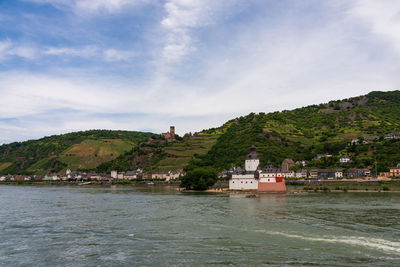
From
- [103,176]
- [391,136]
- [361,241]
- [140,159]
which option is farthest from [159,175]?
[361,241]

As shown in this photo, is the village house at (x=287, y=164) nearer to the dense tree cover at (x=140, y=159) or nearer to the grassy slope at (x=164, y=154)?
the grassy slope at (x=164, y=154)

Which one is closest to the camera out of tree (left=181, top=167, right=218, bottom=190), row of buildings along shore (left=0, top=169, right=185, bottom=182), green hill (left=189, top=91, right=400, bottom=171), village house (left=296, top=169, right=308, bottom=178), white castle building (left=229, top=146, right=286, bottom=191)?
white castle building (left=229, top=146, right=286, bottom=191)

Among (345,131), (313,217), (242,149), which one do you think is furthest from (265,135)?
(313,217)

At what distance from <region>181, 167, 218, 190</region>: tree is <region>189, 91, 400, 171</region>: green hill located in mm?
39204

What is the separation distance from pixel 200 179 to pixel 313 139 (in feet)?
276

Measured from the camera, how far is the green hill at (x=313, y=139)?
378ft

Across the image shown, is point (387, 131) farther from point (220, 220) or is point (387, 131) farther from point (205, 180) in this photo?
point (220, 220)

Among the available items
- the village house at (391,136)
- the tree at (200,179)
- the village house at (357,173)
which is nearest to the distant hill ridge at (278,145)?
the village house at (391,136)

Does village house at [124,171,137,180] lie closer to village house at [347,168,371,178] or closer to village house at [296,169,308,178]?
village house at [296,169,308,178]

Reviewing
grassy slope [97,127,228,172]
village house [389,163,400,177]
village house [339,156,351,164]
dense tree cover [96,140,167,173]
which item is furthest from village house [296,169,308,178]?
dense tree cover [96,140,167,173]

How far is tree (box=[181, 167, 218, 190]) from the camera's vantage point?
7869 centimetres

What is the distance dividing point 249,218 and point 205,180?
1685 inches

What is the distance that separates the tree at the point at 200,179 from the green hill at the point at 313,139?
39.2 m

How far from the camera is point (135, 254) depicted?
22.4 metres
